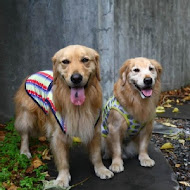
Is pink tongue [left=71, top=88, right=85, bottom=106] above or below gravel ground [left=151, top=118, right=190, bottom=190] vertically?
above

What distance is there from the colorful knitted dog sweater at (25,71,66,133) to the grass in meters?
0.69

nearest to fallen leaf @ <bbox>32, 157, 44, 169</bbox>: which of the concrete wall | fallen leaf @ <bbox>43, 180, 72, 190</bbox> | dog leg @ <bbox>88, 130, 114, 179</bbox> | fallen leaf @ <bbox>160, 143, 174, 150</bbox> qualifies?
fallen leaf @ <bbox>43, 180, 72, 190</bbox>

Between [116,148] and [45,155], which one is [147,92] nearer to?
[116,148]

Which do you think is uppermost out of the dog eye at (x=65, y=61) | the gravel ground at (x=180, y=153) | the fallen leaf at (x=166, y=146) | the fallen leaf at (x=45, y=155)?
the dog eye at (x=65, y=61)

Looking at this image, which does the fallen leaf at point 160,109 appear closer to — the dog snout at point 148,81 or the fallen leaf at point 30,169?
the dog snout at point 148,81

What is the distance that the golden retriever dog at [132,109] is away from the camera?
331cm

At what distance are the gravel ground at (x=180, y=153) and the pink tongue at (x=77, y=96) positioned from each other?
59.2 inches

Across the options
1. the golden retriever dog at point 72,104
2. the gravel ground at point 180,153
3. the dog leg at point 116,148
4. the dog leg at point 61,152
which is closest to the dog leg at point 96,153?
the golden retriever dog at point 72,104

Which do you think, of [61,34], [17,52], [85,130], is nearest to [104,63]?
[61,34]

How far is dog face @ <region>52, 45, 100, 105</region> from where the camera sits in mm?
2705

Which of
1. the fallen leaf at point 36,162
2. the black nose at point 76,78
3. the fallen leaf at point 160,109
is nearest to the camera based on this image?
the black nose at point 76,78

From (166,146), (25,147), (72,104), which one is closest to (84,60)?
(72,104)

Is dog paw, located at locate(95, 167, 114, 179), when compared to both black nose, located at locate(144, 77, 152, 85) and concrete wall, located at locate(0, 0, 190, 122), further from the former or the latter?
concrete wall, located at locate(0, 0, 190, 122)

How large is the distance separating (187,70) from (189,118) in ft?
12.3
